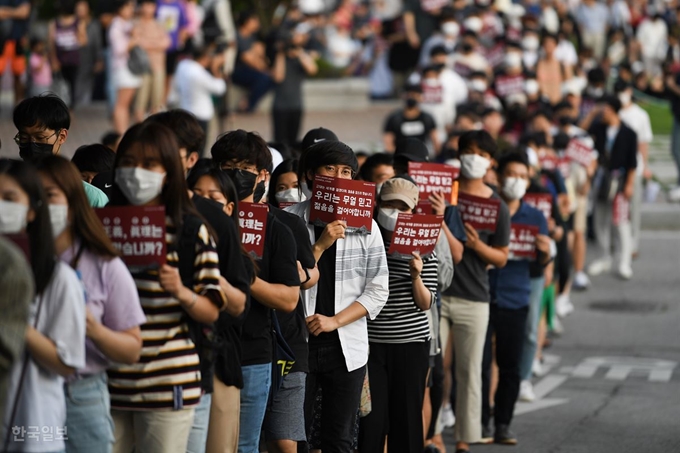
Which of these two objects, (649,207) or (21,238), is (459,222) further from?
(649,207)

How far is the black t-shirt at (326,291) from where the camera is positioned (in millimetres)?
7363

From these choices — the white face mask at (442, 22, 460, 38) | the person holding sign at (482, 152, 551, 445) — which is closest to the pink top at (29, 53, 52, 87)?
the white face mask at (442, 22, 460, 38)

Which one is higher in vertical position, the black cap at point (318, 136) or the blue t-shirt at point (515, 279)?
the black cap at point (318, 136)

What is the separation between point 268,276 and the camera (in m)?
6.59

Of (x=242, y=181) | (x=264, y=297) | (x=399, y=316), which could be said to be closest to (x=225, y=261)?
(x=264, y=297)

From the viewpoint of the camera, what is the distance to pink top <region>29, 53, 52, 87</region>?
19455mm

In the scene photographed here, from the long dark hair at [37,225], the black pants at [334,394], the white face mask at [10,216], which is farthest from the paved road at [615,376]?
the white face mask at [10,216]

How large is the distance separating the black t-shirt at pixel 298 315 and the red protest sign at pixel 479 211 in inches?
100

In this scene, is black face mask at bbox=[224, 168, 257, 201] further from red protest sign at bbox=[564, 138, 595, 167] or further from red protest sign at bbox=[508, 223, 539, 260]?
red protest sign at bbox=[564, 138, 595, 167]

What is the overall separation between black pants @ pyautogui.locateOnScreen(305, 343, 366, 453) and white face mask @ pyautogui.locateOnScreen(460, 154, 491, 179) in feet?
8.19

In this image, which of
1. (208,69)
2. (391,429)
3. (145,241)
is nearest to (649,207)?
(208,69)

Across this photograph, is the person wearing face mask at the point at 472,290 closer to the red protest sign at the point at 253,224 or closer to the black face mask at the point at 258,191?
the black face mask at the point at 258,191

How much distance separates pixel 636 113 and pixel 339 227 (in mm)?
12169

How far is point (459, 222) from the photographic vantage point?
932 centimetres
